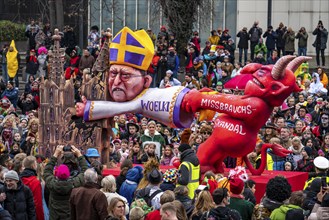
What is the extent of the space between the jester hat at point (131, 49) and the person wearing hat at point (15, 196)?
388 cm

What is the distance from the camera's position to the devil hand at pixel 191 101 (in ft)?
59.8

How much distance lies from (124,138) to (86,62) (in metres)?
8.57

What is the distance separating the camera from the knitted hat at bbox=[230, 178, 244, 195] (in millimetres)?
14555

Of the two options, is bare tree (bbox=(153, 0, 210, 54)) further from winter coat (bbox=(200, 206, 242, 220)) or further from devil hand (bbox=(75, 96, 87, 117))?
winter coat (bbox=(200, 206, 242, 220))

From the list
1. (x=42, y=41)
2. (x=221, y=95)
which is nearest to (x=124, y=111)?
(x=221, y=95)

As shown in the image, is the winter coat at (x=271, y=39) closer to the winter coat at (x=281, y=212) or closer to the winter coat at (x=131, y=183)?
the winter coat at (x=131, y=183)

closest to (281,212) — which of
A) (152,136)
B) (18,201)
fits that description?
(18,201)

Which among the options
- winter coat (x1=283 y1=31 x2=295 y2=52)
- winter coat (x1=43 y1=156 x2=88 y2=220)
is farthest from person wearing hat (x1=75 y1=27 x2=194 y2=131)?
winter coat (x1=283 y1=31 x2=295 y2=52)

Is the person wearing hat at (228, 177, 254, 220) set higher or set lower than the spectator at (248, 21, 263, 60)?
lower

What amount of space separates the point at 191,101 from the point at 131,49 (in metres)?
1.30

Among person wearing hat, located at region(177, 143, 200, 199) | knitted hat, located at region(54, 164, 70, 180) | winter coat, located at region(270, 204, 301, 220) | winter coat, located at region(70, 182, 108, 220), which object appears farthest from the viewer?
person wearing hat, located at region(177, 143, 200, 199)

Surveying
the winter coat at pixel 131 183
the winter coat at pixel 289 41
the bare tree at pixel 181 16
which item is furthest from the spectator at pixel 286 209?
the winter coat at pixel 289 41

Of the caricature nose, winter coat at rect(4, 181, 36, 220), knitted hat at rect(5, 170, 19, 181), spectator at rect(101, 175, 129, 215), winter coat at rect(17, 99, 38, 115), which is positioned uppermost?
the caricature nose

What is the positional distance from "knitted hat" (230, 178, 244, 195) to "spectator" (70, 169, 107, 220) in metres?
1.63
